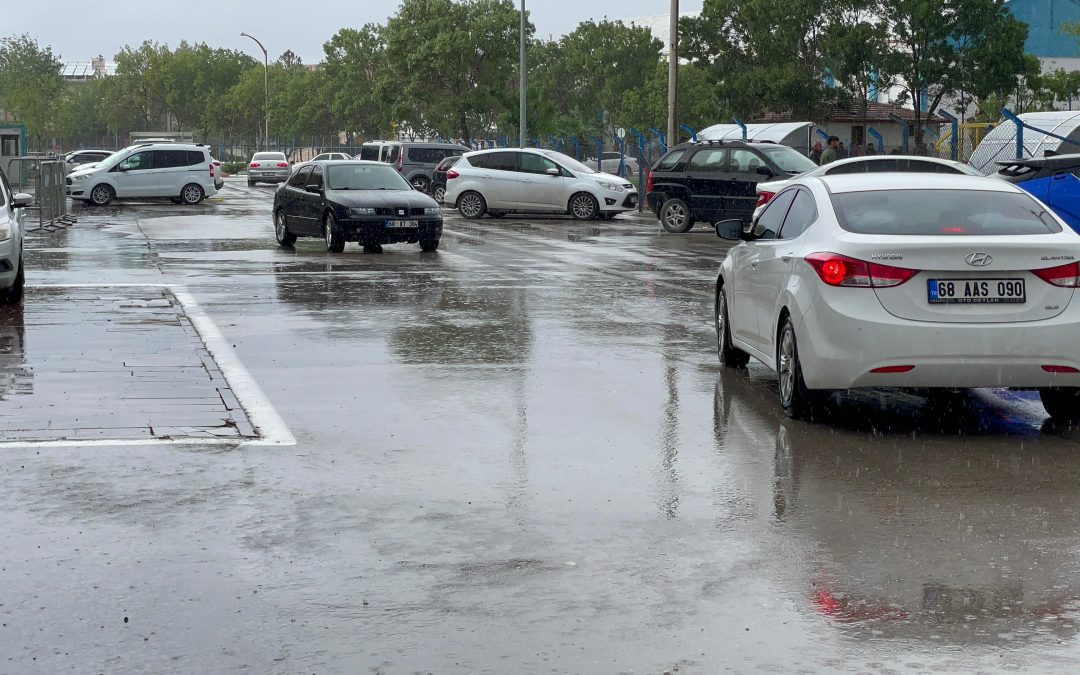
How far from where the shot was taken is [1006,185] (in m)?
10.0

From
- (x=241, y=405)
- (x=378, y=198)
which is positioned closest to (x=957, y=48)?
(x=378, y=198)

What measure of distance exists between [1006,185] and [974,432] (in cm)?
171

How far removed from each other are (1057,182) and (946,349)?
990 centimetres

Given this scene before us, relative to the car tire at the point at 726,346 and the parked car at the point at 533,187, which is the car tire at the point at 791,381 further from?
the parked car at the point at 533,187

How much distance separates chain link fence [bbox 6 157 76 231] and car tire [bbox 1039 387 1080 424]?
23486mm

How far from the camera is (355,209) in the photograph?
2425 centimetres

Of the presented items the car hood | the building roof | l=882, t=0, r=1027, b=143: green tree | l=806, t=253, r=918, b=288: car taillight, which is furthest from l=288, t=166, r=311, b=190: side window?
the building roof

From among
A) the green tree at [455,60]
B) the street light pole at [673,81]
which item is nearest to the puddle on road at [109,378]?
the street light pole at [673,81]

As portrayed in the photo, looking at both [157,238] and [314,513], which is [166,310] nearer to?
[314,513]

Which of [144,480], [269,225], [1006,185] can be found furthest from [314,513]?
[269,225]

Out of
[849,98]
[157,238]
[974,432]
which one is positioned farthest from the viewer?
[849,98]

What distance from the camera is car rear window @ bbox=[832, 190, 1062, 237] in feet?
30.6

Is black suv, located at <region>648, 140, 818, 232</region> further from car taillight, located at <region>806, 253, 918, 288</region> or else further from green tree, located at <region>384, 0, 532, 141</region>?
green tree, located at <region>384, 0, 532, 141</region>

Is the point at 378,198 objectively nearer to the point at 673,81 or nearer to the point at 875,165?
the point at 875,165
